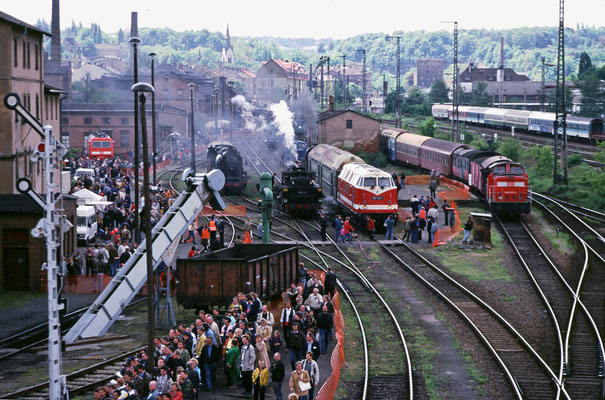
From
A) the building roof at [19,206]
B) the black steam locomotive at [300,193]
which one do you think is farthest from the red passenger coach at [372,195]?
the building roof at [19,206]

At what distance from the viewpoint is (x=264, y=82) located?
200 m

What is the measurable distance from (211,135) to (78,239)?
79.2m

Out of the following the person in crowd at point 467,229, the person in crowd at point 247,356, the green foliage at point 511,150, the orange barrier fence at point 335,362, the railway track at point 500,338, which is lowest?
the railway track at point 500,338

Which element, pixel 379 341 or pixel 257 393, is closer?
pixel 257 393

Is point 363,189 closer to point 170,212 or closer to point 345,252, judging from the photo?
point 345,252

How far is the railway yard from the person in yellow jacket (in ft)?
4.42

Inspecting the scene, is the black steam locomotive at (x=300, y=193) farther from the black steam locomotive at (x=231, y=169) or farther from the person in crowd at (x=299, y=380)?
the person in crowd at (x=299, y=380)

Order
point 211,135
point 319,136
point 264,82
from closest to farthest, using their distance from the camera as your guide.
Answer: point 319,136, point 211,135, point 264,82

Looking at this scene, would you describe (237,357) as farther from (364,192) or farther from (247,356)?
(364,192)

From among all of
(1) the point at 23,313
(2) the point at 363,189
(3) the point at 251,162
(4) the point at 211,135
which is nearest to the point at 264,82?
(4) the point at 211,135

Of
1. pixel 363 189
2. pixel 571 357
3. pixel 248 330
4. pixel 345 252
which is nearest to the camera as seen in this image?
pixel 248 330

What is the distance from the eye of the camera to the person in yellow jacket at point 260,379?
17547mm

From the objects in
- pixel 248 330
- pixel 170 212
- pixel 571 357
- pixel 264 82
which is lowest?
pixel 571 357

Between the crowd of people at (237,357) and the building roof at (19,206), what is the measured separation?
11849 mm
